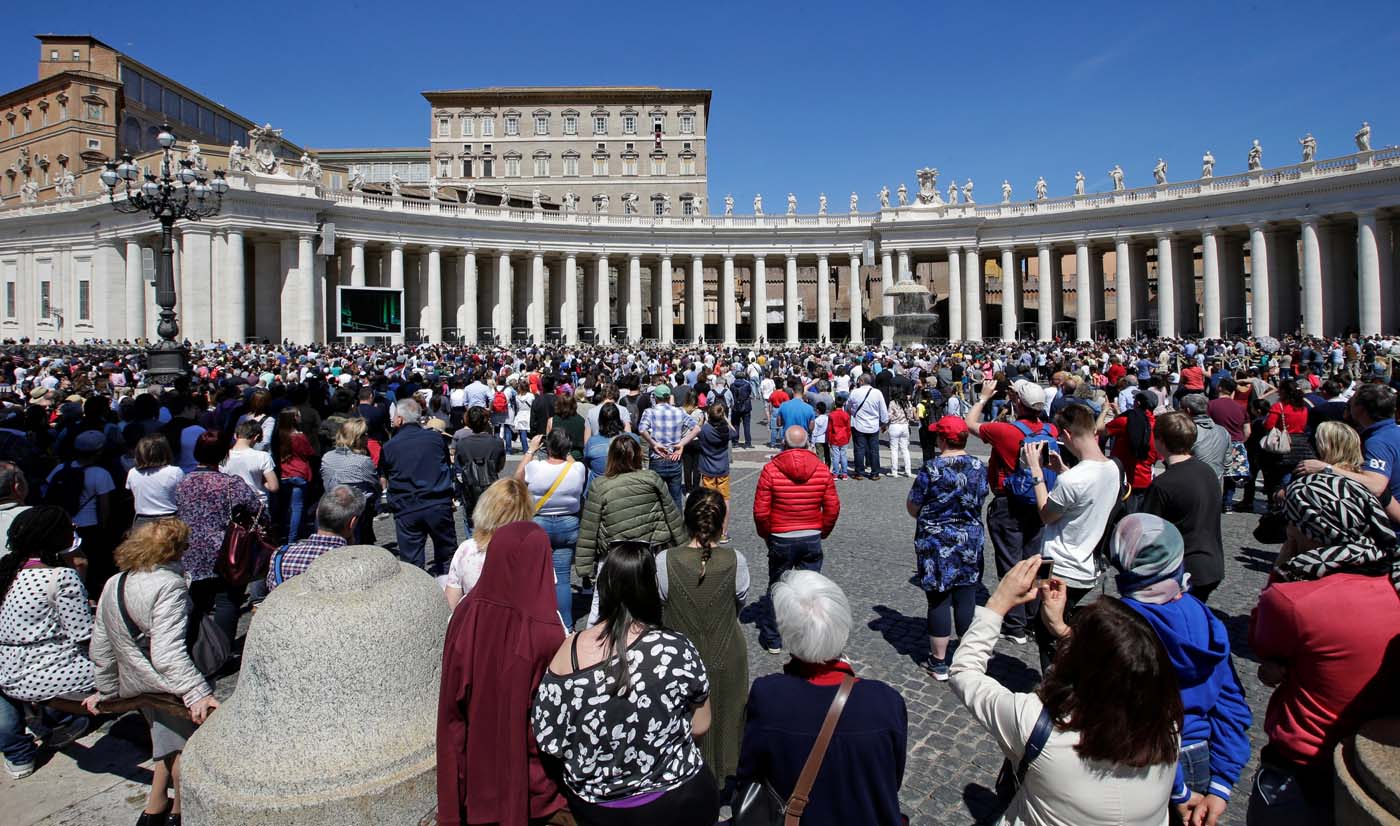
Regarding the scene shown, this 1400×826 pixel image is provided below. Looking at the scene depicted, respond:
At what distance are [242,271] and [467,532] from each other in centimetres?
3674

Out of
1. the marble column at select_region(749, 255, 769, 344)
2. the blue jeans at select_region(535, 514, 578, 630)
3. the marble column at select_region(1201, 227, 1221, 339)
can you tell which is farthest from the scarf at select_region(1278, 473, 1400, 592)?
the marble column at select_region(749, 255, 769, 344)

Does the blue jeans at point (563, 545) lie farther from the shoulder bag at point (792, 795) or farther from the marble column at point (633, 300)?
the marble column at point (633, 300)

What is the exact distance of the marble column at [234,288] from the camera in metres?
40.0

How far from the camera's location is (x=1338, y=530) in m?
3.65

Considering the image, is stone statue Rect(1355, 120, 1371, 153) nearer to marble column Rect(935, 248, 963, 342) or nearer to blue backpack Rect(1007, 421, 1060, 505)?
marble column Rect(935, 248, 963, 342)

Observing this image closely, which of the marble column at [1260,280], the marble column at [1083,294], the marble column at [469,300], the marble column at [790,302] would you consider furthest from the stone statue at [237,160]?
the marble column at [1260,280]

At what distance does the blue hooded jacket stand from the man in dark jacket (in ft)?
9.88

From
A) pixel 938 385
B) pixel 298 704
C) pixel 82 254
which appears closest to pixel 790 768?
→ pixel 298 704

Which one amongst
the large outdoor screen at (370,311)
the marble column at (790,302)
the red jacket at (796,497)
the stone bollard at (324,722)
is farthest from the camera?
the marble column at (790,302)

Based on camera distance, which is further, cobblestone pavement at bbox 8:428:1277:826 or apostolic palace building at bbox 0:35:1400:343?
apostolic palace building at bbox 0:35:1400:343

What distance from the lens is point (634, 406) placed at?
13516mm

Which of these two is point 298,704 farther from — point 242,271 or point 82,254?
point 82,254

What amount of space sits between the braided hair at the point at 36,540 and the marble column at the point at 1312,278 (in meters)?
49.0

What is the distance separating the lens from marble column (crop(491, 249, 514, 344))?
168 ft
